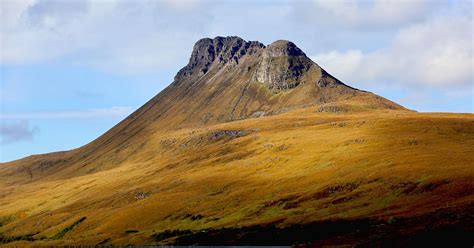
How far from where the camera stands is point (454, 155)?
186 metres

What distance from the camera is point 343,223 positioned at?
416ft

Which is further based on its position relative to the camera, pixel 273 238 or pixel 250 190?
pixel 250 190

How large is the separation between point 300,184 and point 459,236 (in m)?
105

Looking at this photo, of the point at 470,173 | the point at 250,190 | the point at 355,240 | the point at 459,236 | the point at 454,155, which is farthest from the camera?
the point at 250,190

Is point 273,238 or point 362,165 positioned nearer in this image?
point 273,238

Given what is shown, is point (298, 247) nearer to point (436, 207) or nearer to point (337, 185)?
point (436, 207)

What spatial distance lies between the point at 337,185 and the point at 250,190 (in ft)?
110

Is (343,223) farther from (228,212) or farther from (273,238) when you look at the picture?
(228,212)

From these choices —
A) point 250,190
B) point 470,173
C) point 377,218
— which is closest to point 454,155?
point 470,173

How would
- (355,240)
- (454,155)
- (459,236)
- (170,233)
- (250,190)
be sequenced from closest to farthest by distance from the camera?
(459,236), (355,240), (170,233), (454,155), (250,190)

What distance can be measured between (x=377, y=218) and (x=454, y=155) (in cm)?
7065

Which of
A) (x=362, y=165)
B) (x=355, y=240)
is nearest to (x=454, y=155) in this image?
(x=362, y=165)

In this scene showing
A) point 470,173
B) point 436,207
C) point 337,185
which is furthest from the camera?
point 337,185

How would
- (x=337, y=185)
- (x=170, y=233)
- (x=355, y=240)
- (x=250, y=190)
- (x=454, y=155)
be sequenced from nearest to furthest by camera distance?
(x=355, y=240)
(x=170, y=233)
(x=337, y=185)
(x=454, y=155)
(x=250, y=190)
